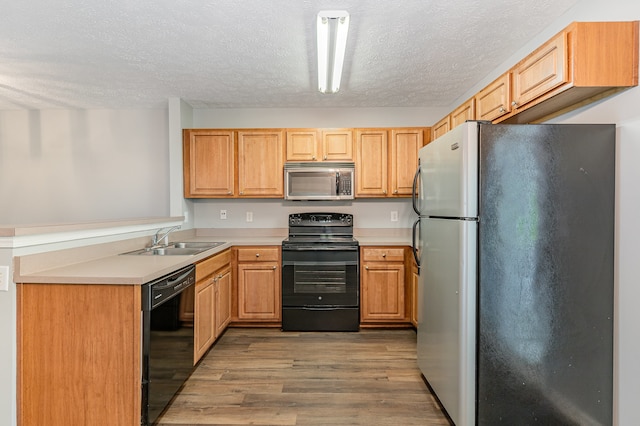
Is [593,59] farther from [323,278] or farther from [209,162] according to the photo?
[209,162]

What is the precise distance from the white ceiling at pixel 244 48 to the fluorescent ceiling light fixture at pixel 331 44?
0.16 m

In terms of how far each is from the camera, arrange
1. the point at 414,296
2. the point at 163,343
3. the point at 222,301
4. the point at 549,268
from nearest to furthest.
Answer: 1. the point at 549,268
2. the point at 163,343
3. the point at 222,301
4. the point at 414,296

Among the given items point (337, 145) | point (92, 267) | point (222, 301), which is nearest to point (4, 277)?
point (92, 267)

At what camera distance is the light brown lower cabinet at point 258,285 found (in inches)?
139

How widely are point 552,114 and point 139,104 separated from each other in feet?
13.8

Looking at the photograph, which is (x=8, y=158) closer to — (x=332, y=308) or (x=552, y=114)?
(x=332, y=308)

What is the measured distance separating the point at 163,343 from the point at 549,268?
2217 mm

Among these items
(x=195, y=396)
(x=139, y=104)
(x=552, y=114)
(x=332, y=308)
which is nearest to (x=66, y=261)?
(x=195, y=396)

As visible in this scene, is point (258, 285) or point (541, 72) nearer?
point (541, 72)

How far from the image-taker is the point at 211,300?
2889mm

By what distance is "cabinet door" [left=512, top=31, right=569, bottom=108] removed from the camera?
1672 mm

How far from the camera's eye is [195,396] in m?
2.30

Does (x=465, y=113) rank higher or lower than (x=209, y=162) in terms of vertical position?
higher

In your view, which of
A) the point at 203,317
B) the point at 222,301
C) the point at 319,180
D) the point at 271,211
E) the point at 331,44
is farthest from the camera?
the point at 271,211
